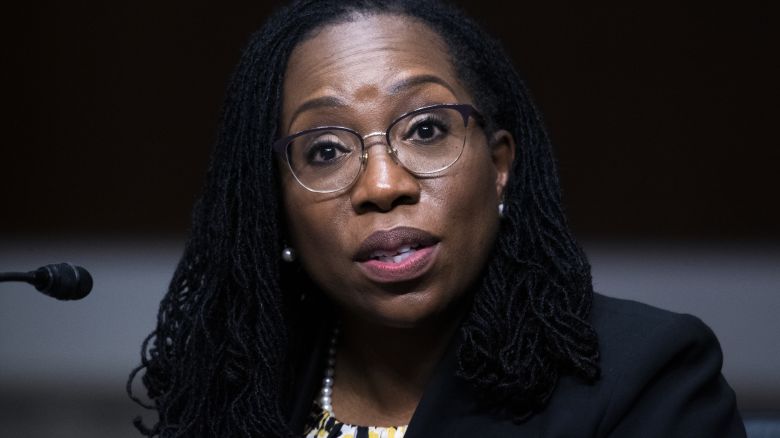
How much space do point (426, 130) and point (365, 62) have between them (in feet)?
0.50

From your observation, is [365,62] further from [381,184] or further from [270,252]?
[270,252]

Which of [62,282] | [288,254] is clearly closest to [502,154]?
[288,254]

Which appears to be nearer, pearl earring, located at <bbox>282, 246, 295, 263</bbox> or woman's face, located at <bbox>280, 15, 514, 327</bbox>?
woman's face, located at <bbox>280, 15, 514, 327</bbox>

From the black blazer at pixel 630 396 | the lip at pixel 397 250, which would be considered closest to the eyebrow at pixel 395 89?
the lip at pixel 397 250

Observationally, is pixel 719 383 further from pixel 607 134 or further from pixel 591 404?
pixel 607 134

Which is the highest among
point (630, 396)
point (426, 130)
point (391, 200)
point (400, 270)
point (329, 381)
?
point (426, 130)

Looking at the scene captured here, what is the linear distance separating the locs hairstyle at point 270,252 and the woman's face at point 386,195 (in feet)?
0.12

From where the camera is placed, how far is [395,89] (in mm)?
2002

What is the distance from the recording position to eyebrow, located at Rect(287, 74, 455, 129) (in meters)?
2.00

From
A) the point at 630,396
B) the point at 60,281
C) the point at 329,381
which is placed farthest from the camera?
the point at 329,381

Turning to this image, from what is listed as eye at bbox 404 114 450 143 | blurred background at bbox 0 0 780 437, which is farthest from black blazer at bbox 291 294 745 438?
blurred background at bbox 0 0 780 437

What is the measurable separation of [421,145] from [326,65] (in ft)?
0.72

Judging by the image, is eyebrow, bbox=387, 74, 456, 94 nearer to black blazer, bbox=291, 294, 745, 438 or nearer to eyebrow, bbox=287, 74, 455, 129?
eyebrow, bbox=287, 74, 455, 129

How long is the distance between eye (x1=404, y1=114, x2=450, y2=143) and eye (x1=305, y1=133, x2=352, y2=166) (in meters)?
0.11
